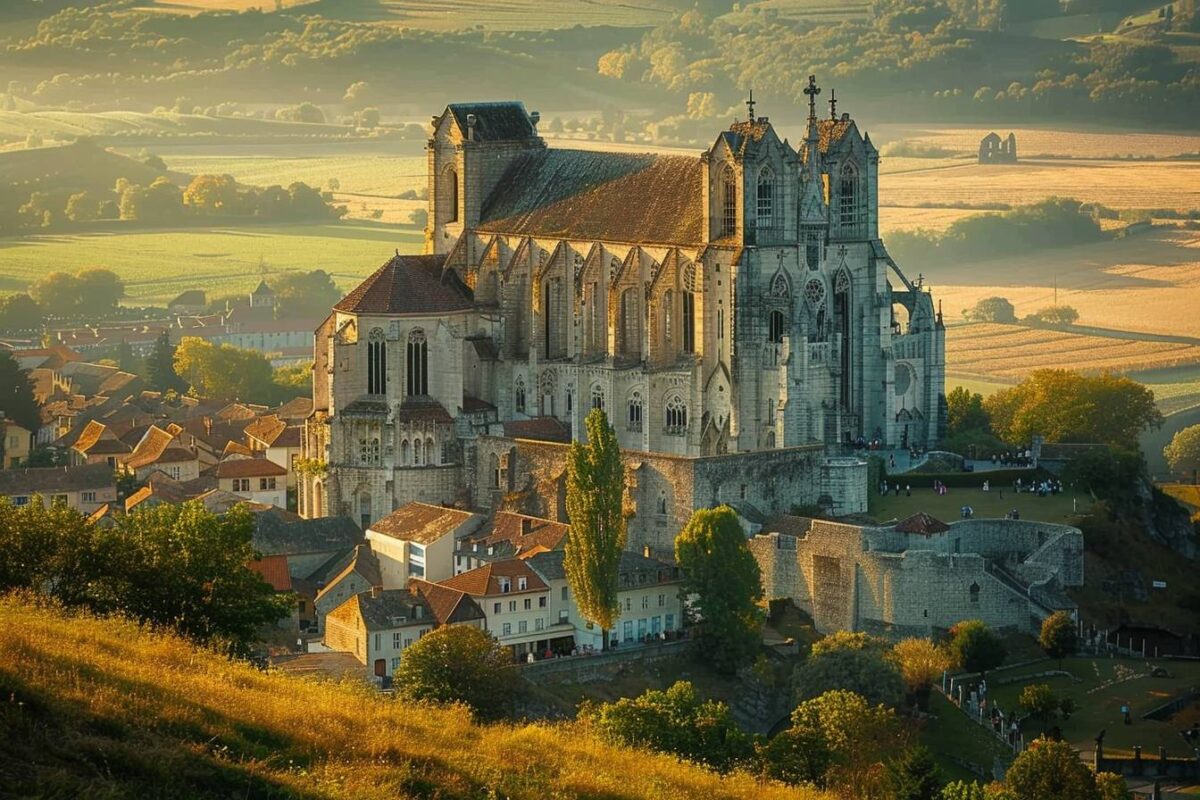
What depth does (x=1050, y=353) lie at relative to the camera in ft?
521

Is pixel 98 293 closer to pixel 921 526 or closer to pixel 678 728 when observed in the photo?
pixel 921 526

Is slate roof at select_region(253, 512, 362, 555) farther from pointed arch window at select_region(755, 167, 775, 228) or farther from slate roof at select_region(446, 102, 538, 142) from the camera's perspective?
slate roof at select_region(446, 102, 538, 142)

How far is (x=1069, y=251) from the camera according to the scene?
183 metres

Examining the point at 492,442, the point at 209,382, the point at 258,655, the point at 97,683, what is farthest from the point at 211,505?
the point at 97,683

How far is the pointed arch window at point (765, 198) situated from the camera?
10019 centimetres

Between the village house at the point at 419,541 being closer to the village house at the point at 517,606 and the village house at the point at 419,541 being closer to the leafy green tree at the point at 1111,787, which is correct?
the village house at the point at 517,606

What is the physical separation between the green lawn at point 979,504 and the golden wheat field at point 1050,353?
51.1m

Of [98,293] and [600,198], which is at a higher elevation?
[600,198]

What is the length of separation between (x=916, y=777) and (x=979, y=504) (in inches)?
1144

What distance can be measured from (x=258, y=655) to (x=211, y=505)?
3040cm

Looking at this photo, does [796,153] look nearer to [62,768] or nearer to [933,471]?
[933,471]

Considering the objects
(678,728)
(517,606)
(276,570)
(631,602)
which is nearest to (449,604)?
(517,606)

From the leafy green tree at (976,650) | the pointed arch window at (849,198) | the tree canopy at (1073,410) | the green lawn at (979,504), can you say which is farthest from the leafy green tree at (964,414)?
the leafy green tree at (976,650)

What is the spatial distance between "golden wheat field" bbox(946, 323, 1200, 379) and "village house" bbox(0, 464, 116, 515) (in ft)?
183
